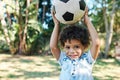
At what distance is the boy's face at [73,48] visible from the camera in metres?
2.57

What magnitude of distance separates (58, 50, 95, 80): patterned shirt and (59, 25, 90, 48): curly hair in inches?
5.3

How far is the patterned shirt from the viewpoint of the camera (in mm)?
2586

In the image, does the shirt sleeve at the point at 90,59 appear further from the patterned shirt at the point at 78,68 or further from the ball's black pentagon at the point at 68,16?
the ball's black pentagon at the point at 68,16

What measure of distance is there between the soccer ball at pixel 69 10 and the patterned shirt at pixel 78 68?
1.40 ft

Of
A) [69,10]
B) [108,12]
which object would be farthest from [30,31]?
[69,10]

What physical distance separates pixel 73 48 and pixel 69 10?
54 centimetres

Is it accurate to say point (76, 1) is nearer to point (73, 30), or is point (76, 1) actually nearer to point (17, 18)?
point (73, 30)

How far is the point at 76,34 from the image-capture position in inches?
101

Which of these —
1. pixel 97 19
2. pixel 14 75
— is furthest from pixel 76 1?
pixel 97 19

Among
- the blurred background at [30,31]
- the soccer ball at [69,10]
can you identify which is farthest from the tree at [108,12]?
the soccer ball at [69,10]

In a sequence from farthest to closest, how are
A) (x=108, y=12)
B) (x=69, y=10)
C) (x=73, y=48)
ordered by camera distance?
(x=108, y=12) < (x=69, y=10) < (x=73, y=48)

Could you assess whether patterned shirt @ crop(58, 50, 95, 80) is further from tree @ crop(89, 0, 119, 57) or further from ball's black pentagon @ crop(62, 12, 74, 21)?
tree @ crop(89, 0, 119, 57)

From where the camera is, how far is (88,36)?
2678 mm

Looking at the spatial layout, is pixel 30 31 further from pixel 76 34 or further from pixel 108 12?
pixel 76 34
